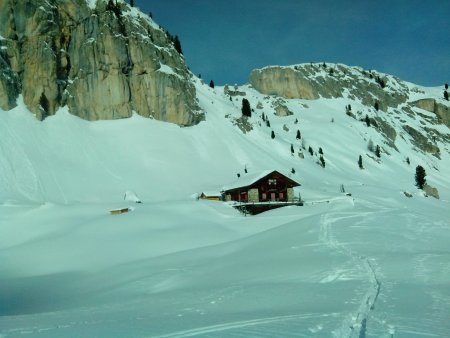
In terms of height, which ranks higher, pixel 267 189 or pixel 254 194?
pixel 267 189

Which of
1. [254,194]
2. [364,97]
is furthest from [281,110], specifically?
[254,194]

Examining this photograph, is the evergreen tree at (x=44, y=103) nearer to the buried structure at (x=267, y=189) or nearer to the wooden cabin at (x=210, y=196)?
the wooden cabin at (x=210, y=196)

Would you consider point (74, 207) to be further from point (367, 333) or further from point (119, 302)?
point (367, 333)

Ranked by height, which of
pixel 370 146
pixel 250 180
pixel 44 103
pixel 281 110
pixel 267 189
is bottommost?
pixel 267 189

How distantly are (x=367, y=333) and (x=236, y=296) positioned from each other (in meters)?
6.29

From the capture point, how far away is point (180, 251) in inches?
1133

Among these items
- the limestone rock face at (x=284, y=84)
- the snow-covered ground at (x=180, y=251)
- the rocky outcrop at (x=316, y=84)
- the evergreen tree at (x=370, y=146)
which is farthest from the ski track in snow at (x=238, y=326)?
the rocky outcrop at (x=316, y=84)

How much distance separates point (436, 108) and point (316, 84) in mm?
60315

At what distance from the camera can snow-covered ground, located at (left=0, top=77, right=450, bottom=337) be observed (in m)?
10.3

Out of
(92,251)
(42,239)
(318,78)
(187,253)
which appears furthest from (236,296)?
(318,78)

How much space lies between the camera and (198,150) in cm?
8350

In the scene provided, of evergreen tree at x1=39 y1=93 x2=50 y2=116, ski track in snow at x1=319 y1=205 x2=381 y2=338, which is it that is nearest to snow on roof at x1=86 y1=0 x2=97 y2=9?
evergreen tree at x1=39 y1=93 x2=50 y2=116

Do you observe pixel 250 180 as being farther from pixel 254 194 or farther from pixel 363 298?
pixel 363 298

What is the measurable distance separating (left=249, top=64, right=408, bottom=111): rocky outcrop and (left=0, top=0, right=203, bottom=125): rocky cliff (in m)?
86.0
